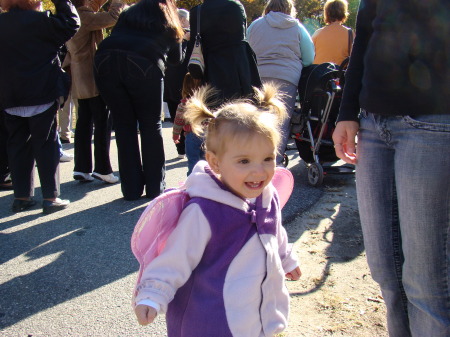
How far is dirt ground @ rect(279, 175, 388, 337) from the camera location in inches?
104

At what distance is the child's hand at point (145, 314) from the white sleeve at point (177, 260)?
1.0 inches

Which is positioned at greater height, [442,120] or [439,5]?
[439,5]

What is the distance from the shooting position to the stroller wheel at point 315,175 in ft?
17.2

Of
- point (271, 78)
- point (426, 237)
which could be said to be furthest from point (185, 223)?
point (271, 78)

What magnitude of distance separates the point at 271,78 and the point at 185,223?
12.1 feet

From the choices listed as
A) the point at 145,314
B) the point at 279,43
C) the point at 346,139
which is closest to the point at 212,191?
the point at 145,314

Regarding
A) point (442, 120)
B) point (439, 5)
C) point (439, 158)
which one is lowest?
point (439, 158)

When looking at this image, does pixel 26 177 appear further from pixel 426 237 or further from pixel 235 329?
pixel 426 237

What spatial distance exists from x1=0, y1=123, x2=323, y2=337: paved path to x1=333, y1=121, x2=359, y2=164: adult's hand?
4.36ft

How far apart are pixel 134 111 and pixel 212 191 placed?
3.04 m

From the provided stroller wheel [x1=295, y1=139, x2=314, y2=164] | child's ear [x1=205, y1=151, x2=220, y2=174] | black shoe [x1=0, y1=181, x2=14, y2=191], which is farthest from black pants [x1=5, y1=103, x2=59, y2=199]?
child's ear [x1=205, y1=151, x2=220, y2=174]

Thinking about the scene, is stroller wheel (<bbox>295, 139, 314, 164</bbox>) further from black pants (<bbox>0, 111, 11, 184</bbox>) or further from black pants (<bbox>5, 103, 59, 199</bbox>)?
black pants (<bbox>0, 111, 11, 184</bbox>)

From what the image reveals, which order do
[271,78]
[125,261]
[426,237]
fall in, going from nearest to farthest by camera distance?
[426,237]
[125,261]
[271,78]

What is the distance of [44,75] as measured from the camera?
424cm
